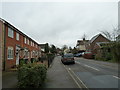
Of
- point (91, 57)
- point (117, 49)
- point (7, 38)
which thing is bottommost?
point (91, 57)

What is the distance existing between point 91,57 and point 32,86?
35.8 metres

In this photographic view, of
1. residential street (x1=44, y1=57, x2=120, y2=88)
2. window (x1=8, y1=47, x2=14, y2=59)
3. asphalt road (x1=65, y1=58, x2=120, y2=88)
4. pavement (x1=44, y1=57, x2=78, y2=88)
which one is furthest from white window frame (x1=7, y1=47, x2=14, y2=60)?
asphalt road (x1=65, y1=58, x2=120, y2=88)

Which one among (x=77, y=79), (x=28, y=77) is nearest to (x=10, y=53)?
(x=77, y=79)

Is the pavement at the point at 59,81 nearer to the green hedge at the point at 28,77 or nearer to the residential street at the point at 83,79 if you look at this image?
the residential street at the point at 83,79

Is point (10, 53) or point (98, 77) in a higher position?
point (10, 53)

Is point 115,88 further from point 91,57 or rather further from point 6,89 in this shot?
point 91,57

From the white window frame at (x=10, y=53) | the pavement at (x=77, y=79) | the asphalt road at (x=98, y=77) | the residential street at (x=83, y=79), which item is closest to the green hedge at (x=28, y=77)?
the pavement at (x=77, y=79)

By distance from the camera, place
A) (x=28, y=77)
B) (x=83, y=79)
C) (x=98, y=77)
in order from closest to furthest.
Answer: (x=28, y=77) → (x=83, y=79) → (x=98, y=77)

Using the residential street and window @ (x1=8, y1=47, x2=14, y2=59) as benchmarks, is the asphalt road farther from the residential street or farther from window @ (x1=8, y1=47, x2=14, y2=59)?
window @ (x1=8, y1=47, x2=14, y2=59)

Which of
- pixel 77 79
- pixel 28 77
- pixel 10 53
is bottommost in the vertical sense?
pixel 77 79

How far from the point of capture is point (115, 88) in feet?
22.8

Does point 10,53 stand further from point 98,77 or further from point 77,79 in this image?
point 98,77

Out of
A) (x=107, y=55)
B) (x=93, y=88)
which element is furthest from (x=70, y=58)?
(x=93, y=88)

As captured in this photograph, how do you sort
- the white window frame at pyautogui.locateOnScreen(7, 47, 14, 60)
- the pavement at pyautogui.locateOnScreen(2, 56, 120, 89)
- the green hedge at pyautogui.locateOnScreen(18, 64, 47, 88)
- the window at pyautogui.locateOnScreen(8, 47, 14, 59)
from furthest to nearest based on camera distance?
the window at pyautogui.locateOnScreen(8, 47, 14, 59)
the white window frame at pyautogui.locateOnScreen(7, 47, 14, 60)
the pavement at pyautogui.locateOnScreen(2, 56, 120, 89)
the green hedge at pyautogui.locateOnScreen(18, 64, 47, 88)
